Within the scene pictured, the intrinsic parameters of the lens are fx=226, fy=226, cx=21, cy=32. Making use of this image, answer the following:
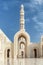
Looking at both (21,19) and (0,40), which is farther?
(21,19)

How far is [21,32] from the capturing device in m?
46.1

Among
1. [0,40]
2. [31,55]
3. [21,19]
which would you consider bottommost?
[31,55]

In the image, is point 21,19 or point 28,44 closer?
point 28,44

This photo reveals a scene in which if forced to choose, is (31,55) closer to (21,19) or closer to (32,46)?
(32,46)

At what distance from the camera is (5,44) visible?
148ft

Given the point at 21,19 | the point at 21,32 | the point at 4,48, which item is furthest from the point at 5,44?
the point at 21,19

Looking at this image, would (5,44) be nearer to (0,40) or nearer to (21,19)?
(0,40)

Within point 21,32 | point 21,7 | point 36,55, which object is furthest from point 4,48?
point 21,7

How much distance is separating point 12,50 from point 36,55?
614cm

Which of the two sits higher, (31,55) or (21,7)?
(21,7)

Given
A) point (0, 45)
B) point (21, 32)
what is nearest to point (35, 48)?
point (21, 32)

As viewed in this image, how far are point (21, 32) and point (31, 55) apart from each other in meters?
5.09

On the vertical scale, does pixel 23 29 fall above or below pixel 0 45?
above

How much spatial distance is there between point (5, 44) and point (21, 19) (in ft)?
24.3
